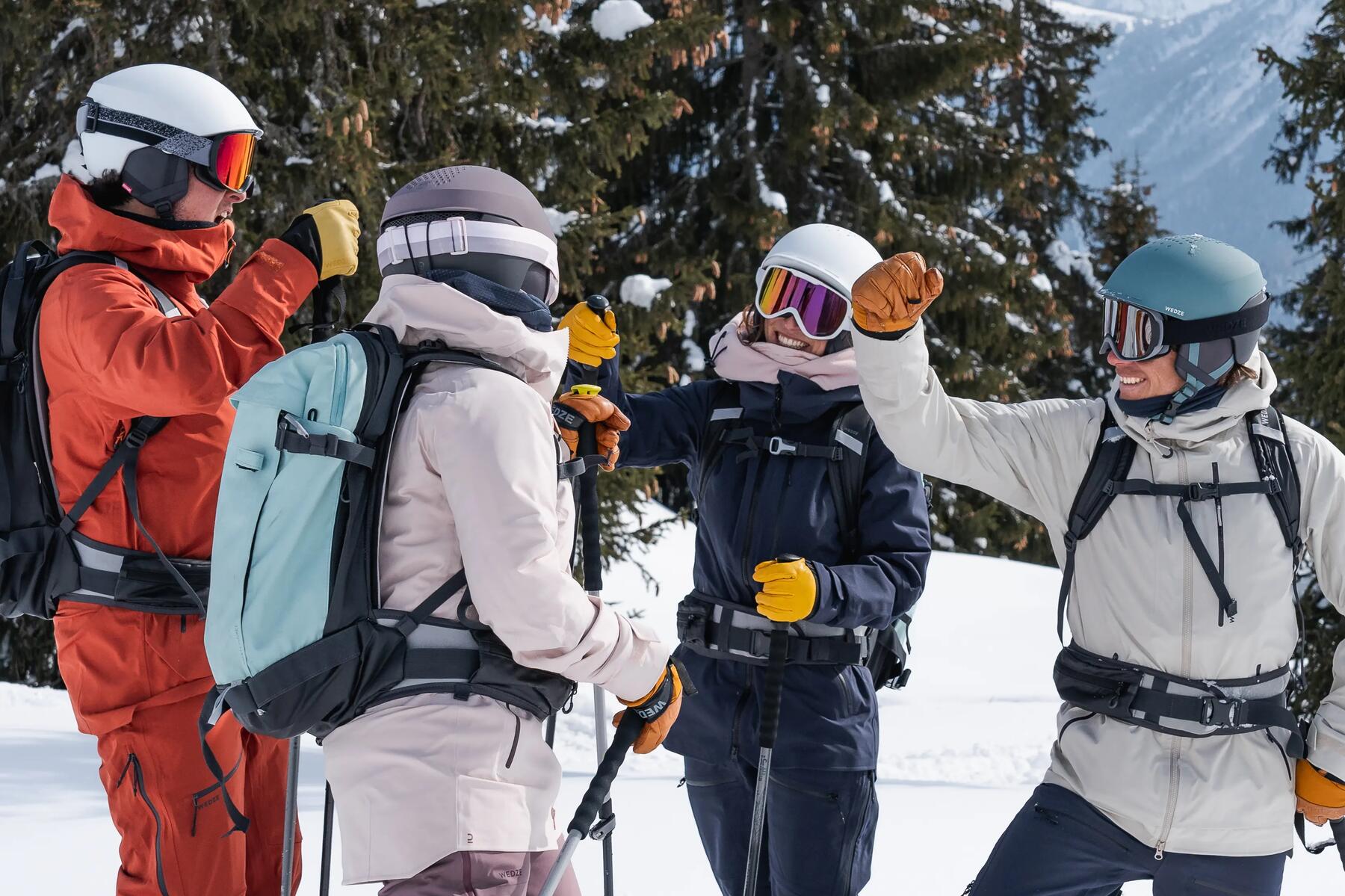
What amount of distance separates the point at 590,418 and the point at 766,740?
3.02 feet

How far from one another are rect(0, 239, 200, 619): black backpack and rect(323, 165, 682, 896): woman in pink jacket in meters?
0.82

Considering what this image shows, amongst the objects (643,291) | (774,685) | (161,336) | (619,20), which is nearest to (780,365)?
(774,685)

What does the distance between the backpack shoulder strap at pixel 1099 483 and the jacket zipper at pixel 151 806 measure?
83.3 inches

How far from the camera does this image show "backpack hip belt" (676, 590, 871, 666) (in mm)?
3414

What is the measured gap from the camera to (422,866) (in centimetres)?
224

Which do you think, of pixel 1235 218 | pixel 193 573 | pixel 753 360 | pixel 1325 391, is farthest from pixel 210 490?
pixel 1235 218

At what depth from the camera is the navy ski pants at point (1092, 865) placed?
9.78ft

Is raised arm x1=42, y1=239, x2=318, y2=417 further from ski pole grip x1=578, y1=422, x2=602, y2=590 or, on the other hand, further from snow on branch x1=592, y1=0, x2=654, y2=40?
snow on branch x1=592, y1=0, x2=654, y2=40

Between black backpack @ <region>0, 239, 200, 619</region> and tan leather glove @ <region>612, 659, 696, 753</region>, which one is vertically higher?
black backpack @ <region>0, 239, 200, 619</region>

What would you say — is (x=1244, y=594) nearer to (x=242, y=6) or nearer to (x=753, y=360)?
(x=753, y=360)

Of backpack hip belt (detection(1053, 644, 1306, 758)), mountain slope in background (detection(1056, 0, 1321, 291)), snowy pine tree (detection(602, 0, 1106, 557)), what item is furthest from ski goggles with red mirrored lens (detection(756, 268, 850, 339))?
mountain slope in background (detection(1056, 0, 1321, 291))

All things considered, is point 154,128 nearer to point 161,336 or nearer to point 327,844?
point 161,336

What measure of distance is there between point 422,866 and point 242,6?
734 centimetres

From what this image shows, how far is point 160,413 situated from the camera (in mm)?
2879
